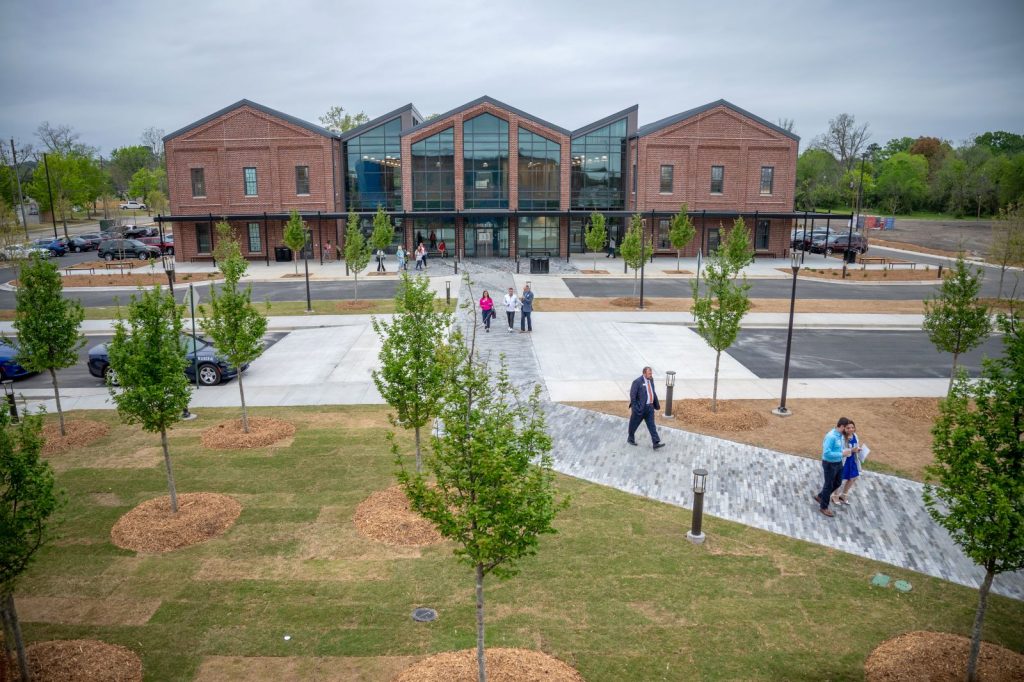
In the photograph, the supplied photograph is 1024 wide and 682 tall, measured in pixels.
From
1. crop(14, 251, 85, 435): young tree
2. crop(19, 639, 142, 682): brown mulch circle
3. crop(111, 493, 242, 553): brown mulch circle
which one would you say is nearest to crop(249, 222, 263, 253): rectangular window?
crop(14, 251, 85, 435): young tree

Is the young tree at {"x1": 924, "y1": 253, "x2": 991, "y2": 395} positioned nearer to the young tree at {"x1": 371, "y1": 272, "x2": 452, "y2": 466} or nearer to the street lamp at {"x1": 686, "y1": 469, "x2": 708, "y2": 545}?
the street lamp at {"x1": 686, "y1": 469, "x2": 708, "y2": 545}

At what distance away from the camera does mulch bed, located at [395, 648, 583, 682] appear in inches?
300

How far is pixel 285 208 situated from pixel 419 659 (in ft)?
Result: 153

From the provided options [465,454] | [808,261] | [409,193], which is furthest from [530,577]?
[808,261]

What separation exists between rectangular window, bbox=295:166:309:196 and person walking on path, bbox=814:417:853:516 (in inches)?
1776

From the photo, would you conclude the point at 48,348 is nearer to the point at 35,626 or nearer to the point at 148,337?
the point at 148,337

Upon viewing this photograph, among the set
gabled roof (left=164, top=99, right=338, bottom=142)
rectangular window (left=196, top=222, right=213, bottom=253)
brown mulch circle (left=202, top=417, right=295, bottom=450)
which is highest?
gabled roof (left=164, top=99, right=338, bottom=142)

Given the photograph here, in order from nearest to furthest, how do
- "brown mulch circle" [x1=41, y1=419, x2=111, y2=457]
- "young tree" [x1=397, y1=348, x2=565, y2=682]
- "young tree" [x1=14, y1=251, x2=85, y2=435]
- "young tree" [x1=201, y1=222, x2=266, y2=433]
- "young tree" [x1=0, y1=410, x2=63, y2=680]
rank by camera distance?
"young tree" [x1=397, y1=348, x2=565, y2=682] < "young tree" [x1=0, y1=410, x2=63, y2=680] < "young tree" [x1=201, y1=222, x2=266, y2=433] < "brown mulch circle" [x1=41, y1=419, x2=111, y2=457] < "young tree" [x1=14, y1=251, x2=85, y2=435]

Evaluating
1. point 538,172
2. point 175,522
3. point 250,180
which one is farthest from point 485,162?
point 175,522

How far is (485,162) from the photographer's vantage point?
50500 mm

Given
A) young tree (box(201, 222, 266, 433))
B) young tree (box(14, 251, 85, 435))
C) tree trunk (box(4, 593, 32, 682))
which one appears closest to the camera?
tree trunk (box(4, 593, 32, 682))

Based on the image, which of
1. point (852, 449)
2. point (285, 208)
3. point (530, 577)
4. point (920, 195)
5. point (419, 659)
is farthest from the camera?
point (920, 195)

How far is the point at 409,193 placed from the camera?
1987 inches

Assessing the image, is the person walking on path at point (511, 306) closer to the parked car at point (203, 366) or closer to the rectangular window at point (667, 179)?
the parked car at point (203, 366)
